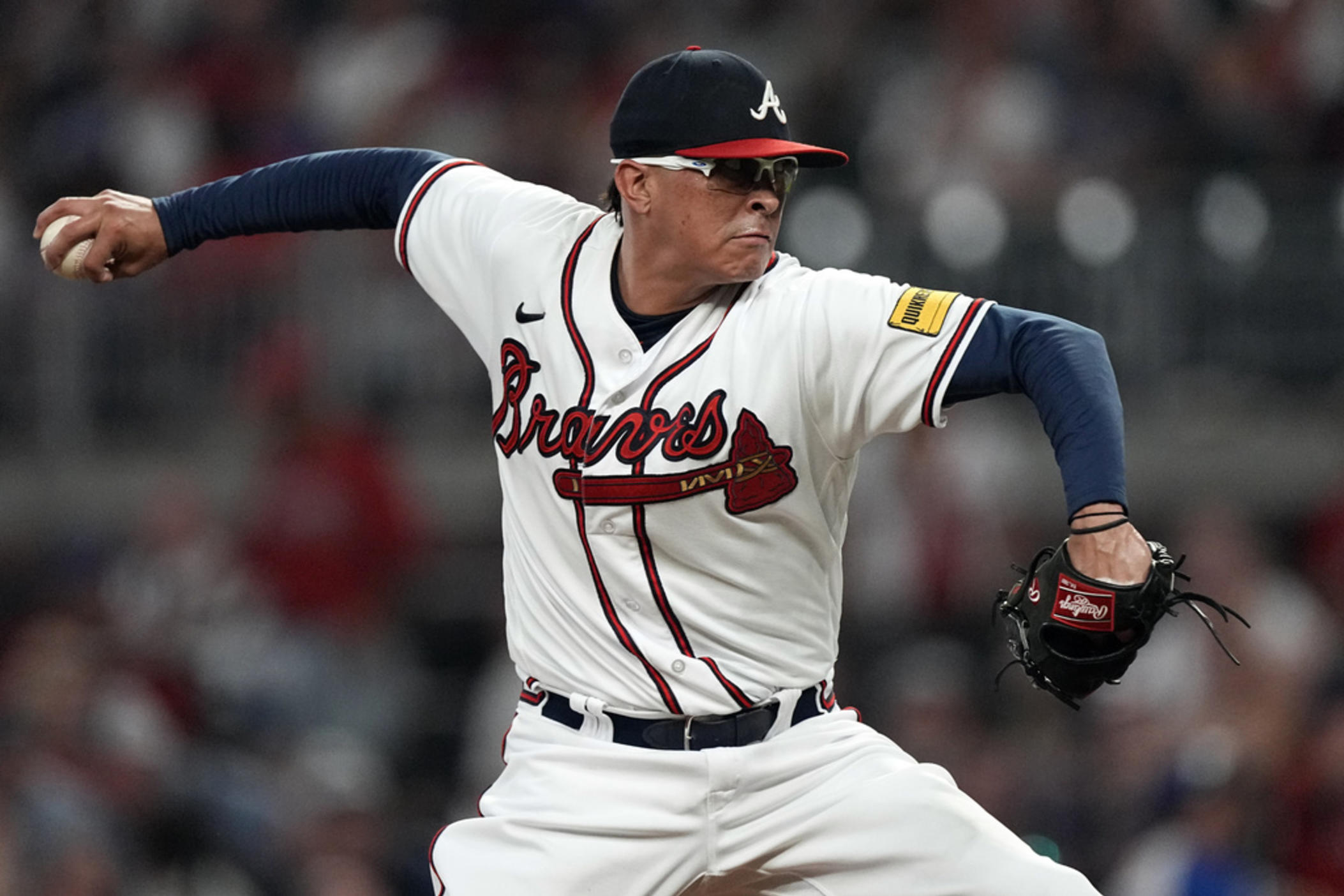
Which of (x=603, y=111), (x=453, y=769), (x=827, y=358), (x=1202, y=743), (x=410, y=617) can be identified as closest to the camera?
(x=827, y=358)

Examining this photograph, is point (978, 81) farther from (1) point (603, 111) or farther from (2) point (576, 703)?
(2) point (576, 703)

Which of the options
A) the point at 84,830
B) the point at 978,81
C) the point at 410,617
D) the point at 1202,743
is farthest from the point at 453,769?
the point at 978,81

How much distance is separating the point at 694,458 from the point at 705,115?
567mm

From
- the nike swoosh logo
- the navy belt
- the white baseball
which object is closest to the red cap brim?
the nike swoosh logo

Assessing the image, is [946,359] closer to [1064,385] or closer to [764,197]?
[1064,385]

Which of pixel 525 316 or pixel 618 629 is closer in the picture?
pixel 618 629

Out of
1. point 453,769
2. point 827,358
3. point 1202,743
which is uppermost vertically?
point 827,358

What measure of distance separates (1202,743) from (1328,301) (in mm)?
2064

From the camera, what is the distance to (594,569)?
10.9ft

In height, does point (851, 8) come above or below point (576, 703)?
above

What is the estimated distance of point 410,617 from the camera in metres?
7.79

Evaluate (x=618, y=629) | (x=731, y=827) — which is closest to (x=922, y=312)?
(x=618, y=629)

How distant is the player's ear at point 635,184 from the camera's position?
330 cm

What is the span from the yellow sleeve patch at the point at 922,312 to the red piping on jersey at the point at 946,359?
30 mm
